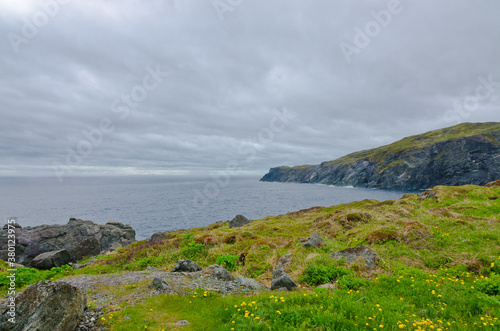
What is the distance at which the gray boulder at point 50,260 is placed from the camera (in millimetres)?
22422

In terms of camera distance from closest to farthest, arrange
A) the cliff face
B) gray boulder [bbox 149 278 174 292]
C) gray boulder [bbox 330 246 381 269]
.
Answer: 1. gray boulder [bbox 149 278 174 292]
2. gray boulder [bbox 330 246 381 269]
3. the cliff face

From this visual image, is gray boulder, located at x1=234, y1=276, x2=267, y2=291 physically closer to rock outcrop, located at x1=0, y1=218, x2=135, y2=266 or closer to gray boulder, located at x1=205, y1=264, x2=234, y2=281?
gray boulder, located at x1=205, y1=264, x2=234, y2=281

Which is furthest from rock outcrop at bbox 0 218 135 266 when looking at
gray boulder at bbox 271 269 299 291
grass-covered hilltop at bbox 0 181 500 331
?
gray boulder at bbox 271 269 299 291

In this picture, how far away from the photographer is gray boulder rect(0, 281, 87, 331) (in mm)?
6261

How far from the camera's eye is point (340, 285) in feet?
30.9

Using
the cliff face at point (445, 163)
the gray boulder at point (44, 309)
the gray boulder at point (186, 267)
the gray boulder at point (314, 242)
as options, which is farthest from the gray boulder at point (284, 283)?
the cliff face at point (445, 163)

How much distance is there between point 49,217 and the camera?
8056cm

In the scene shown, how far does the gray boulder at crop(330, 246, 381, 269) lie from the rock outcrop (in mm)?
31833

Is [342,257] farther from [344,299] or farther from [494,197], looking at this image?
[494,197]

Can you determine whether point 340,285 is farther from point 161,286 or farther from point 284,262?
point 161,286

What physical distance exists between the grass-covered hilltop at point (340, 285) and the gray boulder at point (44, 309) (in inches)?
39.6

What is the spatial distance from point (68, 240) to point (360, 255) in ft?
160

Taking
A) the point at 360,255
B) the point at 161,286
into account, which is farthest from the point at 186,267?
the point at 360,255

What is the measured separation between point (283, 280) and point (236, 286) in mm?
2342
